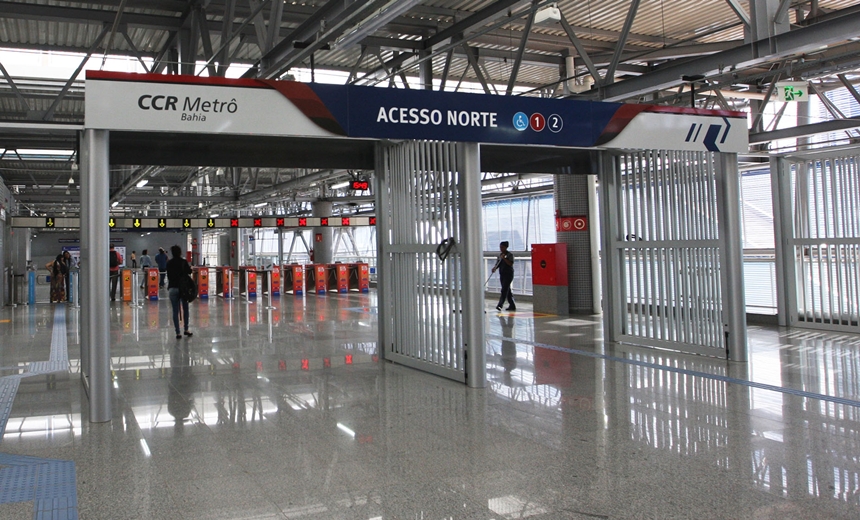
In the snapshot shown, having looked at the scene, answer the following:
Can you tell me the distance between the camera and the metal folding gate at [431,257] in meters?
7.41

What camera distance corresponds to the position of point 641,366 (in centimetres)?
831

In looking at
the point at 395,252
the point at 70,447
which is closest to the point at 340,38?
the point at 395,252

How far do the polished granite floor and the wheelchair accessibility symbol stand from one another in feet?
9.39

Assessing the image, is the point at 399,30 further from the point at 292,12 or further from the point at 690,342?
the point at 690,342

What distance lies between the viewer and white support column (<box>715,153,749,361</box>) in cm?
866

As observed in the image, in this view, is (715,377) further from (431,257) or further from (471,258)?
(431,257)

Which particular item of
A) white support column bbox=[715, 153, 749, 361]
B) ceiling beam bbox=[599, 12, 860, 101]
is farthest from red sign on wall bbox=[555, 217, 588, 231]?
white support column bbox=[715, 153, 749, 361]

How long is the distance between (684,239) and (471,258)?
352 cm

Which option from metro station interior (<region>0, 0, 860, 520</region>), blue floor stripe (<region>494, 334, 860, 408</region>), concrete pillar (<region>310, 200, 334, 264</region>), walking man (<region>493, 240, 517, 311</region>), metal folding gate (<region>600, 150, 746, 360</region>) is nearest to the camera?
metro station interior (<region>0, 0, 860, 520</region>)

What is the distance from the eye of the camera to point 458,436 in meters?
5.35

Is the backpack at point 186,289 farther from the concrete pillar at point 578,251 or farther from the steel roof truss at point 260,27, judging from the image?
the concrete pillar at point 578,251

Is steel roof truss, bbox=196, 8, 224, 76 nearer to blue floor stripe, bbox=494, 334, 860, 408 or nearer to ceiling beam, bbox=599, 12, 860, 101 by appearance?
ceiling beam, bbox=599, 12, 860, 101

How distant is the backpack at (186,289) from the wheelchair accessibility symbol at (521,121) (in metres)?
6.92

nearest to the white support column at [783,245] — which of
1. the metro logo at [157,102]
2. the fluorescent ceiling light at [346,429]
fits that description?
the fluorescent ceiling light at [346,429]
